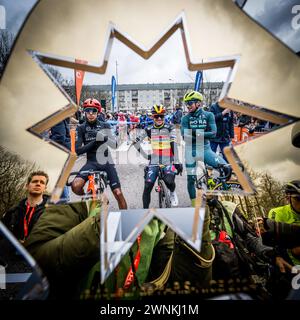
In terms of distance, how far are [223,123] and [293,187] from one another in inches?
20.2

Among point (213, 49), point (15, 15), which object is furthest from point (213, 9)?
point (15, 15)

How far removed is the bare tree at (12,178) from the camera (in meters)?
1.07

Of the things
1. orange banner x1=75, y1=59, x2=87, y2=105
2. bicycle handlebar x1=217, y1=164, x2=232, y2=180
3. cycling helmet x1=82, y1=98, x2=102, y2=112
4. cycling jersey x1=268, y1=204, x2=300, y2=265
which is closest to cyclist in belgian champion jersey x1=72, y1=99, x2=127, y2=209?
cycling helmet x1=82, y1=98, x2=102, y2=112

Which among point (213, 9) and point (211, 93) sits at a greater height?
point (213, 9)

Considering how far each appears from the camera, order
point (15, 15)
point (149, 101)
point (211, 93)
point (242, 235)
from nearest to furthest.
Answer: point (15, 15) < point (211, 93) < point (149, 101) < point (242, 235)

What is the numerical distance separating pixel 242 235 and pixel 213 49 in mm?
1096

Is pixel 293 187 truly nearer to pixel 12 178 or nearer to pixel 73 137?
pixel 73 137

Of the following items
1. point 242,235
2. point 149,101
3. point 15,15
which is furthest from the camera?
point 242,235

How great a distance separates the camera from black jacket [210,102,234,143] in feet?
3.62

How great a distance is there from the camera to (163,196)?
4.10 ft

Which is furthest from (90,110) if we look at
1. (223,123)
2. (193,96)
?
(223,123)
